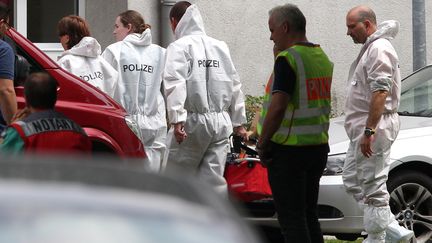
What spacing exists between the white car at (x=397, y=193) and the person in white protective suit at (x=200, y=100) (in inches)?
22.7

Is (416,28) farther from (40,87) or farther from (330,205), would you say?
(40,87)

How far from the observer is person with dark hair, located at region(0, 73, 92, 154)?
553 centimetres

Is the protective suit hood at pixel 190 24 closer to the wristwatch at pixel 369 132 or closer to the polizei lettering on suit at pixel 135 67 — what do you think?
the polizei lettering on suit at pixel 135 67

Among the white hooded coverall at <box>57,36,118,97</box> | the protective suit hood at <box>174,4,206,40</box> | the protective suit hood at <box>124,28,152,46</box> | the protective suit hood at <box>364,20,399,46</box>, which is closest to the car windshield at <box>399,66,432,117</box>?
the protective suit hood at <box>364,20,399,46</box>

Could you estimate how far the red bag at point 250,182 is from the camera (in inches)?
342

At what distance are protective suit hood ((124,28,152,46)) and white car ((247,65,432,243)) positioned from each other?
1.56m

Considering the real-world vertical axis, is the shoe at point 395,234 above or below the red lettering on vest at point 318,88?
below

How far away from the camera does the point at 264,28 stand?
15.0 metres

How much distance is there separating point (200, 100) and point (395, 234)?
1746 mm

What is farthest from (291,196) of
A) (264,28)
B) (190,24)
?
(264,28)

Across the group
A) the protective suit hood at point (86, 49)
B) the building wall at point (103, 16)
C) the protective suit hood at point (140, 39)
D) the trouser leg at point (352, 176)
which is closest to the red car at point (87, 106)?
the protective suit hood at point (86, 49)

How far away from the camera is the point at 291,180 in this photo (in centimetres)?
684

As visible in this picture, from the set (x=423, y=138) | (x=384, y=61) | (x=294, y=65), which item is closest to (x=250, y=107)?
(x=423, y=138)

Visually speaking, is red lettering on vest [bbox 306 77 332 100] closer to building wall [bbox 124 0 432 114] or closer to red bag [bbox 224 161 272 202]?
red bag [bbox 224 161 272 202]
